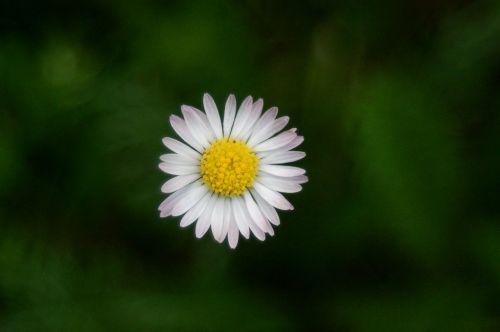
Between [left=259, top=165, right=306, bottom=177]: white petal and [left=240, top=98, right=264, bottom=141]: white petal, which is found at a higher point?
[left=240, top=98, right=264, bottom=141]: white petal

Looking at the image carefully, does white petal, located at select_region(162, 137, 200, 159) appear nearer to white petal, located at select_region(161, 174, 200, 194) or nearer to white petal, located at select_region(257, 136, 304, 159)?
white petal, located at select_region(161, 174, 200, 194)

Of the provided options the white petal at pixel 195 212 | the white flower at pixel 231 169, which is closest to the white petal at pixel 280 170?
the white flower at pixel 231 169

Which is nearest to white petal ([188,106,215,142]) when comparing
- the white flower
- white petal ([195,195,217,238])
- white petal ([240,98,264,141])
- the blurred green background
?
the white flower

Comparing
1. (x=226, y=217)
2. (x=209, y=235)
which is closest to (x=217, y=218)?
(x=226, y=217)

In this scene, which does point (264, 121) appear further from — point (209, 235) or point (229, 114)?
point (209, 235)
